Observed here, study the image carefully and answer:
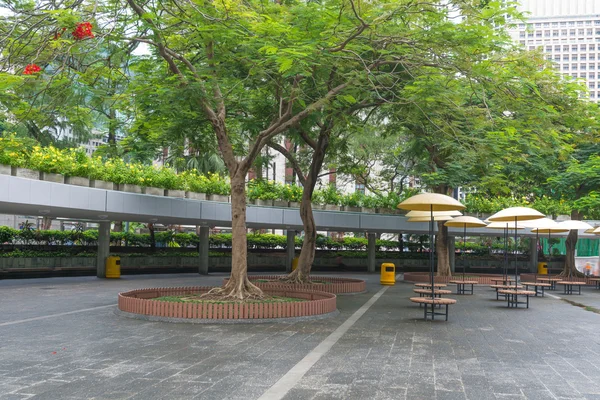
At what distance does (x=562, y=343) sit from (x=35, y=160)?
55.8ft

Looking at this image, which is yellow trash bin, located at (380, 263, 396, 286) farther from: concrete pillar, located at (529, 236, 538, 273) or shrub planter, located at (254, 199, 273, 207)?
concrete pillar, located at (529, 236, 538, 273)

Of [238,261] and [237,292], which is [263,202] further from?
[237,292]

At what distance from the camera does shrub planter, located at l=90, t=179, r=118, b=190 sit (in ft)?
71.5

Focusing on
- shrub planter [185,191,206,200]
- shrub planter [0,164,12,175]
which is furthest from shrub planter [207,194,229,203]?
shrub planter [0,164,12,175]

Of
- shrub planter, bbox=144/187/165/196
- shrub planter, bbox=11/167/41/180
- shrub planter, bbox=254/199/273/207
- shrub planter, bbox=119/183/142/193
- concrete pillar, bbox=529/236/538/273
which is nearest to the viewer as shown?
shrub planter, bbox=11/167/41/180

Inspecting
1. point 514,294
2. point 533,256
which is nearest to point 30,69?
point 514,294

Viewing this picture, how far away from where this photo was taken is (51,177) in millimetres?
20172

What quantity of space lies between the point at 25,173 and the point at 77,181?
219 centimetres

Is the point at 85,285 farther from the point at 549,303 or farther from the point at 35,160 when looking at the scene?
the point at 549,303

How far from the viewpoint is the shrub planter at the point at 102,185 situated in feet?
71.5

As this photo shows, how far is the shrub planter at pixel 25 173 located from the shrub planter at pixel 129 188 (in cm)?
377

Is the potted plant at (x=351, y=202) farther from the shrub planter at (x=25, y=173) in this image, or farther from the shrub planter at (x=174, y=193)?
the shrub planter at (x=25, y=173)

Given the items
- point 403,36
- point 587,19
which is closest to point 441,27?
point 403,36

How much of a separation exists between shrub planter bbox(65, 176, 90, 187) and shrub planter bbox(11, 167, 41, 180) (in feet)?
3.75
